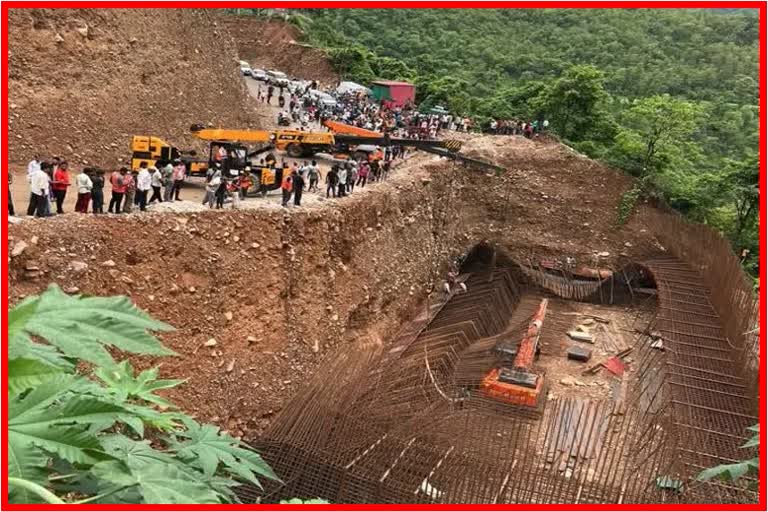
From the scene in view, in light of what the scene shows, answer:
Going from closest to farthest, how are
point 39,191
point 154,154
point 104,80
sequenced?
point 39,191
point 154,154
point 104,80

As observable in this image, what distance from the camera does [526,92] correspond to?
123 ft

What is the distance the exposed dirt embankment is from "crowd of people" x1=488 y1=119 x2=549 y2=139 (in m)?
13.3

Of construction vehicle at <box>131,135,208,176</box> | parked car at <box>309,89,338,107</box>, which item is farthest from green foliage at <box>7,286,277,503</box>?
parked car at <box>309,89,338,107</box>

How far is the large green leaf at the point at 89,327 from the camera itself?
2525mm

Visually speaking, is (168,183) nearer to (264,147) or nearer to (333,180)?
(333,180)

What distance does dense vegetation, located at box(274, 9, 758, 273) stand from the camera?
1092 inches

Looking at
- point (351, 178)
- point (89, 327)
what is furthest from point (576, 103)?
point (89, 327)

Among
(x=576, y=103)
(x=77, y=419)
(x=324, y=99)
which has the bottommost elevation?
(x=77, y=419)

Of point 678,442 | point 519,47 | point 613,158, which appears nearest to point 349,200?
point 678,442

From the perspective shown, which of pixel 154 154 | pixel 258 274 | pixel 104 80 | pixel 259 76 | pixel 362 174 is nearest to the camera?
pixel 258 274

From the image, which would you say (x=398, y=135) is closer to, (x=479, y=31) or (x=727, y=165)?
(x=727, y=165)

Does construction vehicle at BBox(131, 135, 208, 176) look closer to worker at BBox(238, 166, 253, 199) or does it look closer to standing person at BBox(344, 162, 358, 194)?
worker at BBox(238, 166, 253, 199)

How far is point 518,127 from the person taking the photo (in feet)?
108

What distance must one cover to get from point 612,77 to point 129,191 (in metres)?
39.8
